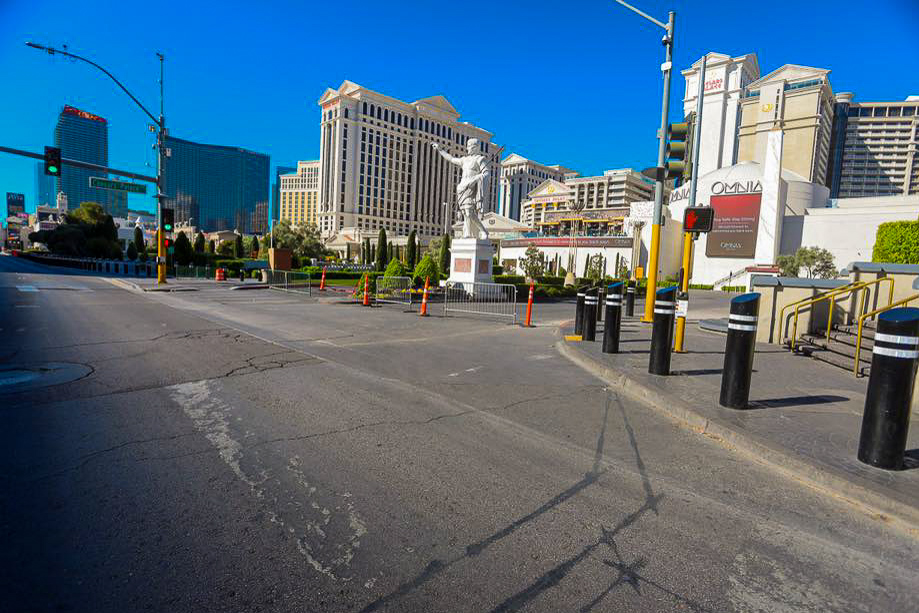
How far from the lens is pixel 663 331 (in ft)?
23.2

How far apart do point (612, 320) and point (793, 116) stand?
131 m

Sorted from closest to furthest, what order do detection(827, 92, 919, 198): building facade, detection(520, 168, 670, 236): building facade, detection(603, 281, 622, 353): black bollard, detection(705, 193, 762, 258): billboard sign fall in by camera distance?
detection(603, 281, 622, 353): black bollard → detection(705, 193, 762, 258): billboard sign → detection(827, 92, 919, 198): building facade → detection(520, 168, 670, 236): building facade

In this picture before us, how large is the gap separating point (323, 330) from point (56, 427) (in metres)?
7.00

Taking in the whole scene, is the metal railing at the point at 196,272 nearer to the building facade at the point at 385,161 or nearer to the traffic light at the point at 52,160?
the traffic light at the point at 52,160

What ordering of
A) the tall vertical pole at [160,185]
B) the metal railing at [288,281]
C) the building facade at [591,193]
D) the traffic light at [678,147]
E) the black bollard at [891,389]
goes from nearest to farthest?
the black bollard at [891,389] < the traffic light at [678,147] < the metal railing at [288,281] < the tall vertical pole at [160,185] < the building facade at [591,193]

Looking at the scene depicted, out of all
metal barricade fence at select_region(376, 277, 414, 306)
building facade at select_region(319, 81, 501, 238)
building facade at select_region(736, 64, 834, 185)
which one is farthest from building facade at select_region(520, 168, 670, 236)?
metal barricade fence at select_region(376, 277, 414, 306)

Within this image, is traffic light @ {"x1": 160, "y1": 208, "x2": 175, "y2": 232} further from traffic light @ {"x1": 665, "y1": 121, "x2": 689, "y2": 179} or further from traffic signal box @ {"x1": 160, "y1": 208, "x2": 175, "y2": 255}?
traffic light @ {"x1": 665, "y1": 121, "x2": 689, "y2": 179}

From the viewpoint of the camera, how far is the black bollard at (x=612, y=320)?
8.73 metres

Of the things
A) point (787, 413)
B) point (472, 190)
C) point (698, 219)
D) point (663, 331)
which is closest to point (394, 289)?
point (472, 190)

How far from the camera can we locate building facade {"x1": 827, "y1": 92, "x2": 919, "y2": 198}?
377 feet

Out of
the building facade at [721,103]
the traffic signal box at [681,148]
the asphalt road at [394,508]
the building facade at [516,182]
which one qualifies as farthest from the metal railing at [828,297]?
the building facade at [516,182]

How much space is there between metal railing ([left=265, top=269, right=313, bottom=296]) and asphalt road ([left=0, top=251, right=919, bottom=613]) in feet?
62.4

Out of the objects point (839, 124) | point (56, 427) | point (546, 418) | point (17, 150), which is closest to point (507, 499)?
point (546, 418)

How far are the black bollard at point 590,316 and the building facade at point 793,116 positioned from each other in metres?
119
